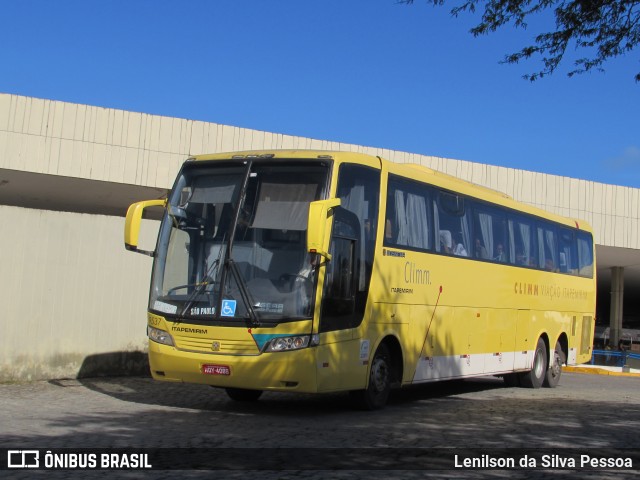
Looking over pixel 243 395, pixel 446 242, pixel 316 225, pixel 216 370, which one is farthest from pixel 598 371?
pixel 316 225

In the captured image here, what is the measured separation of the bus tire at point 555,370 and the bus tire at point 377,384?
7.12 metres

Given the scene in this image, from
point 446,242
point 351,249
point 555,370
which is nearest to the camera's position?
point 351,249

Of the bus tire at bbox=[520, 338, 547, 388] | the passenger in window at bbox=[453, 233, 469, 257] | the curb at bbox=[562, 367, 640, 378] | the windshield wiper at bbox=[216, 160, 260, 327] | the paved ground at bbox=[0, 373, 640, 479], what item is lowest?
the paved ground at bbox=[0, 373, 640, 479]

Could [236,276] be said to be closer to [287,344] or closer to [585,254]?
[287,344]

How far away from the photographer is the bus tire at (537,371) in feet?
59.4

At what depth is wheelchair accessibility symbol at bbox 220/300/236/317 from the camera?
11055mm

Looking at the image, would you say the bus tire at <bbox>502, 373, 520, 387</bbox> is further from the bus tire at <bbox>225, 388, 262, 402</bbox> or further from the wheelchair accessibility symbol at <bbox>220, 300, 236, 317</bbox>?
the wheelchair accessibility symbol at <bbox>220, 300, 236, 317</bbox>

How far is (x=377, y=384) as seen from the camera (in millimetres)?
12508

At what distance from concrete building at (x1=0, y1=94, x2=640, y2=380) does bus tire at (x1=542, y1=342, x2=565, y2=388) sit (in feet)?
28.5

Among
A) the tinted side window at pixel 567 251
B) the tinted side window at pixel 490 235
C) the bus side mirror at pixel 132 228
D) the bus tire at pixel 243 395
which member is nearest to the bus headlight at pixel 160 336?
the bus side mirror at pixel 132 228

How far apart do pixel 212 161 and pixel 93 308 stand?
16.6 feet

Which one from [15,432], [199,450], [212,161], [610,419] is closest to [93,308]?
[212,161]

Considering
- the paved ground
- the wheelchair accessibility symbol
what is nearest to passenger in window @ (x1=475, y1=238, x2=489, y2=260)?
the paved ground

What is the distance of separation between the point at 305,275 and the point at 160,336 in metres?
2.21
